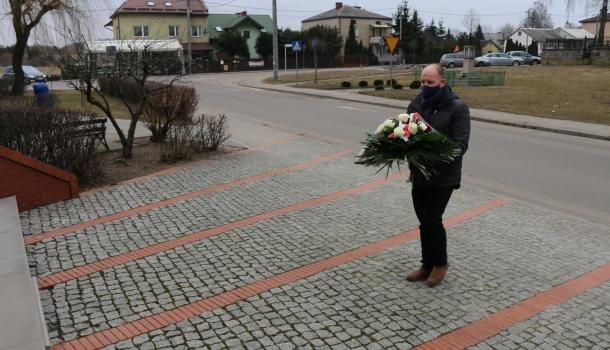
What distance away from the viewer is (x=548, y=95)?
79.3ft

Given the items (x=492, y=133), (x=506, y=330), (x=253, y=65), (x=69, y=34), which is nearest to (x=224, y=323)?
(x=506, y=330)

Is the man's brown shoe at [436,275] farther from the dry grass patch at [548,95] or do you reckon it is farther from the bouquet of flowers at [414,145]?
the dry grass patch at [548,95]

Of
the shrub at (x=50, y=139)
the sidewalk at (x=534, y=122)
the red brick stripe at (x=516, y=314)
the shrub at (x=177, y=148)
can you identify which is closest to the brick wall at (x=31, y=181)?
the shrub at (x=50, y=139)

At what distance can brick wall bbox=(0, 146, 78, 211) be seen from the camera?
723 centimetres

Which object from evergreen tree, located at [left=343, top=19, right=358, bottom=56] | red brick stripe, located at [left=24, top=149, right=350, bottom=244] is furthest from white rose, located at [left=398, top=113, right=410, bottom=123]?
evergreen tree, located at [left=343, top=19, right=358, bottom=56]

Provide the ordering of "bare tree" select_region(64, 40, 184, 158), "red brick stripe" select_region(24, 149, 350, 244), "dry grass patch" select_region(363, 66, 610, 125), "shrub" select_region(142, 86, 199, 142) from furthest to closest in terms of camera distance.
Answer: "dry grass patch" select_region(363, 66, 610, 125) < "shrub" select_region(142, 86, 199, 142) < "bare tree" select_region(64, 40, 184, 158) < "red brick stripe" select_region(24, 149, 350, 244)

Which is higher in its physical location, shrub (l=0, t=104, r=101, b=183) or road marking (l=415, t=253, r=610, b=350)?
shrub (l=0, t=104, r=101, b=183)

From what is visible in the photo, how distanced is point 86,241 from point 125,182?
299 centimetres

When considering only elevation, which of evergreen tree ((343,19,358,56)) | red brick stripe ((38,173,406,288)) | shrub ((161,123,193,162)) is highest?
evergreen tree ((343,19,358,56))

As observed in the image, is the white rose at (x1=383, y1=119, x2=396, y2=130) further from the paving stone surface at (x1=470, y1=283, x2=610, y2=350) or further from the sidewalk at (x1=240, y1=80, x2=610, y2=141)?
the sidewalk at (x1=240, y1=80, x2=610, y2=141)

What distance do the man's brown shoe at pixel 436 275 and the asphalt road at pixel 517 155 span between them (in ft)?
10.7

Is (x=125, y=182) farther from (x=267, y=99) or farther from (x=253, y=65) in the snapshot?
(x=253, y=65)

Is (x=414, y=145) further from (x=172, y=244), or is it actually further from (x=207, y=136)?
(x=207, y=136)

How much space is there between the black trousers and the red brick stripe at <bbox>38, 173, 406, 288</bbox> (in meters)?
2.54
